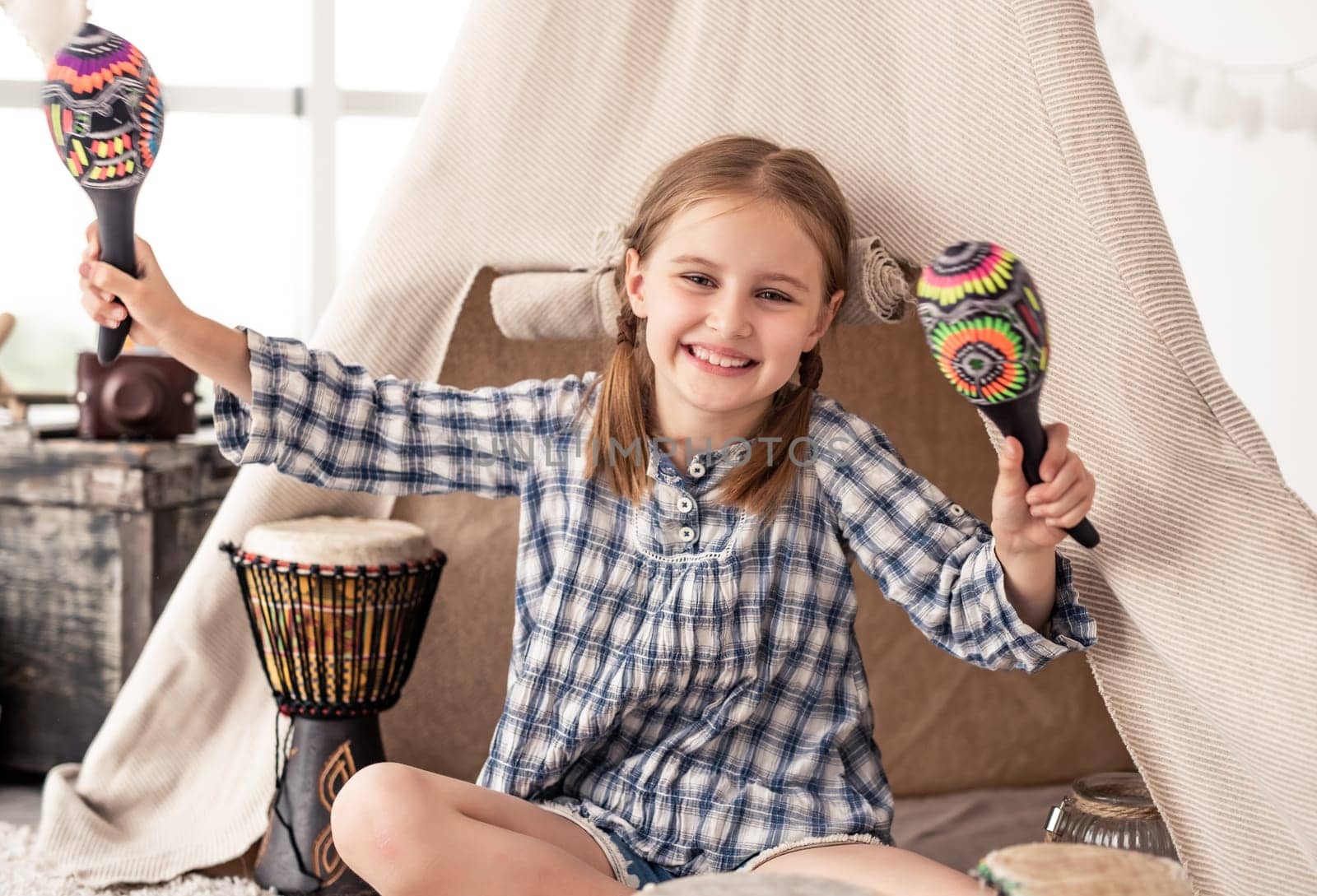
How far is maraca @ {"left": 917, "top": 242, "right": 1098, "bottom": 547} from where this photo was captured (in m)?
0.97

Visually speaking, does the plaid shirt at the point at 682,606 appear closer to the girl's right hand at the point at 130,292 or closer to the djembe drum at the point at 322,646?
the girl's right hand at the point at 130,292

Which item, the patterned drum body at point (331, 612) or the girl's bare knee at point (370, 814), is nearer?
the girl's bare knee at point (370, 814)

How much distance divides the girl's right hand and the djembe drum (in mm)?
422

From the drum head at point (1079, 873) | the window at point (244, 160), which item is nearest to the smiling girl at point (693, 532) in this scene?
the drum head at point (1079, 873)

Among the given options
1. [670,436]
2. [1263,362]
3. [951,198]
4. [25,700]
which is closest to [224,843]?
[25,700]

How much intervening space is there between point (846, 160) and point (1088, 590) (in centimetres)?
52

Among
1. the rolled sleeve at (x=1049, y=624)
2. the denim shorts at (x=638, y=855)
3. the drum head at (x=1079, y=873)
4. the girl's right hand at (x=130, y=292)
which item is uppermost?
the girl's right hand at (x=130, y=292)

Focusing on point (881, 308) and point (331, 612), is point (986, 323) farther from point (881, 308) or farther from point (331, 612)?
point (331, 612)

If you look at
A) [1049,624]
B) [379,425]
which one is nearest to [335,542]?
[379,425]

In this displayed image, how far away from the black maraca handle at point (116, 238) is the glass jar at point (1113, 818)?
3.67 ft

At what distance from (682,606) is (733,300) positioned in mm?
320

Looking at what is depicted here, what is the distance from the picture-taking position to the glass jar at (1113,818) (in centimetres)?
142

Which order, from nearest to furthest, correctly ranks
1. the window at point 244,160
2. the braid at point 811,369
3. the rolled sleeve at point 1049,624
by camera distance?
the rolled sleeve at point 1049,624 → the braid at point 811,369 → the window at point 244,160

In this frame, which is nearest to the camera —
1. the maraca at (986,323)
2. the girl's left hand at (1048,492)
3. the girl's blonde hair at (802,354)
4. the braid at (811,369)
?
the maraca at (986,323)
